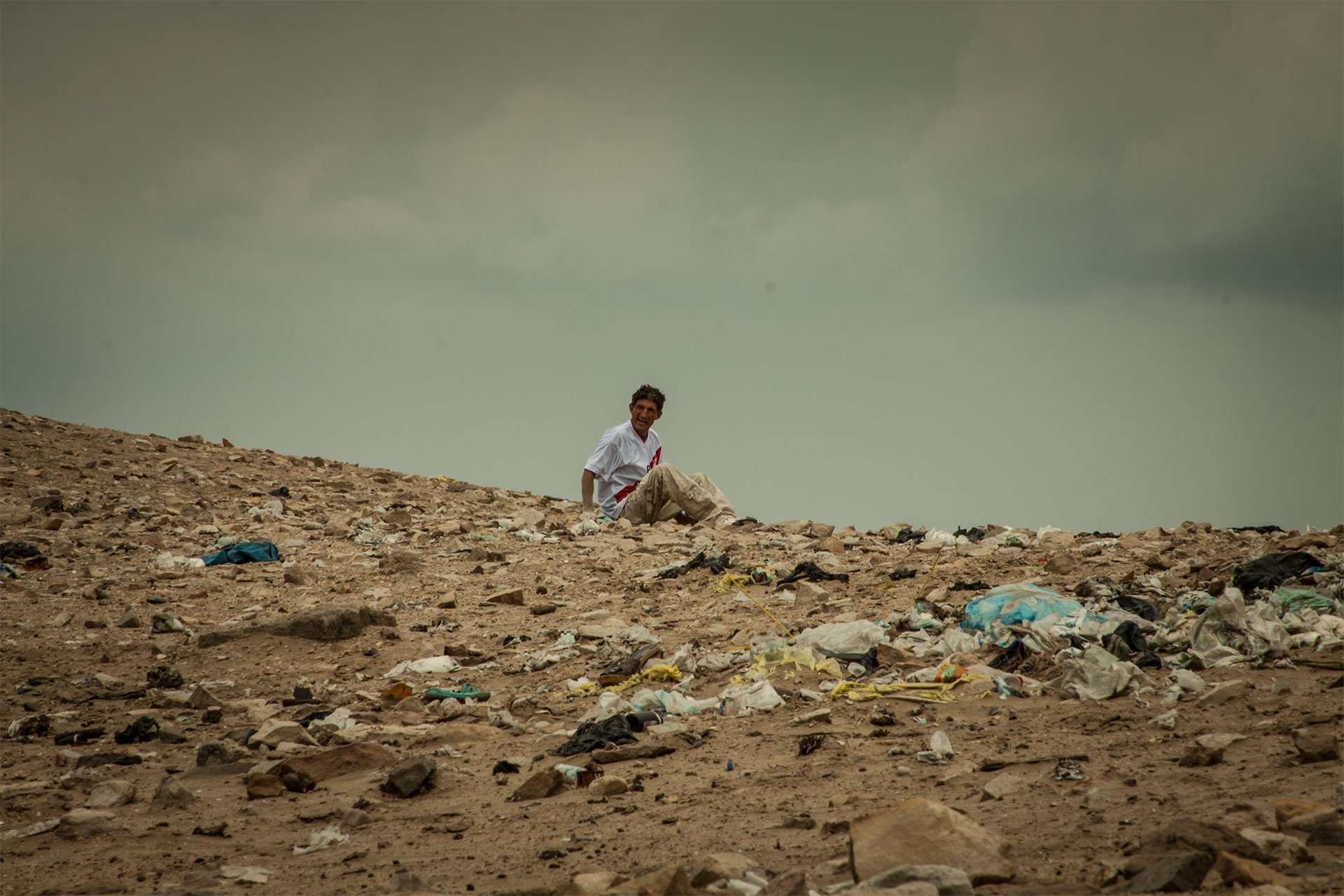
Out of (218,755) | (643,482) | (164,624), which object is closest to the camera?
(218,755)

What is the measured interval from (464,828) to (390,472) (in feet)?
30.9

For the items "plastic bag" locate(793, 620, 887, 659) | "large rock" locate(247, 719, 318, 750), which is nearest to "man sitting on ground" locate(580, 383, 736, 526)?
"plastic bag" locate(793, 620, 887, 659)

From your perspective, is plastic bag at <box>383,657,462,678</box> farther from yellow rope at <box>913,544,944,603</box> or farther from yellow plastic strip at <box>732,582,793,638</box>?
yellow rope at <box>913,544,944,603</box>

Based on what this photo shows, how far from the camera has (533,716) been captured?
4.46 m

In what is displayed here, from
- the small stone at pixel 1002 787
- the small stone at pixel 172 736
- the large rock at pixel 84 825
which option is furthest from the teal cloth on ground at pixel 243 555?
the small stone at pixel 1002 787

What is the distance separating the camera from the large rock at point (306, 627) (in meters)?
5.83

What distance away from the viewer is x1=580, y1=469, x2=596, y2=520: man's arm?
9.52 m

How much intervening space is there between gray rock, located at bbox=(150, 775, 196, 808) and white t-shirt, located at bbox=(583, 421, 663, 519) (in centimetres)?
611

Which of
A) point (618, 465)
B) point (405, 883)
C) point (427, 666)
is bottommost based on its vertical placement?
point (405, 883)

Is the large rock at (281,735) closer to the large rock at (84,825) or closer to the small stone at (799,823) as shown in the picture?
the large rock at (84,825)

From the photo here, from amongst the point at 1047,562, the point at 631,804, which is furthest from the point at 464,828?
the point at 1047,562

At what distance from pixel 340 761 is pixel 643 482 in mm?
5564

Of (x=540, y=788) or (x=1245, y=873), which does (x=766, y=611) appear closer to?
(x=540, y=788)

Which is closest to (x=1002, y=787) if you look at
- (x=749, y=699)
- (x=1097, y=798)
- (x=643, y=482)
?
(x=1097, y=798)
